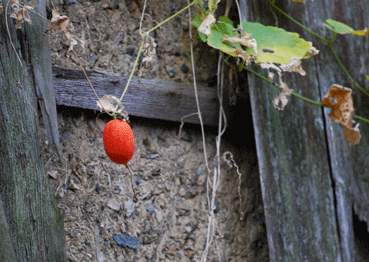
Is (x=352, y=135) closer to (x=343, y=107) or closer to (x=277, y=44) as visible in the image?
(x=343, y=107)

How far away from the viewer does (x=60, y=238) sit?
1005mm

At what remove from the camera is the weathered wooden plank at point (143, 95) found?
3.59 ft

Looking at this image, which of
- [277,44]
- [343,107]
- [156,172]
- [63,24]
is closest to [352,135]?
[343,107]

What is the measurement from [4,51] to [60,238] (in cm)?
51

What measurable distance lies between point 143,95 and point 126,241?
46 centimetres

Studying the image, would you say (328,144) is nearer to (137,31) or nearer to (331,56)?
(331,56)

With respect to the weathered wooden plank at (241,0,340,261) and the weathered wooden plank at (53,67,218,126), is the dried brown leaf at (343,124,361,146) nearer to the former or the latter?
the weathered wooden plank at (241,0,340,261)

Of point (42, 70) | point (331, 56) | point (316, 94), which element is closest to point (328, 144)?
point (316, 94)

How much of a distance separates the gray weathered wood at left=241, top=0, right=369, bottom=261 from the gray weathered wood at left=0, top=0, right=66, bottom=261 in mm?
703

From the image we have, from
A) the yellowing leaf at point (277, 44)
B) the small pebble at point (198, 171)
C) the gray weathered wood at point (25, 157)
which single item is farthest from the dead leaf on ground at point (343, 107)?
the gray weathered wood at point (25, 157)

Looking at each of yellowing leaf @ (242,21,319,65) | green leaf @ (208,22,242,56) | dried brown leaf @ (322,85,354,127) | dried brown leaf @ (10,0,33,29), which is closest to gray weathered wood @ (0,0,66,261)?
dried brown leaf @ (10,0,33,29)

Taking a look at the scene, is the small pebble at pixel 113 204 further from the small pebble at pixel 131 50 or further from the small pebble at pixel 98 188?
the small pebble at pixel 131 50

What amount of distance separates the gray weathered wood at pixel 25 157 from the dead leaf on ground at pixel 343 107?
0.88 m

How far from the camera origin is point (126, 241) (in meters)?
1.15
